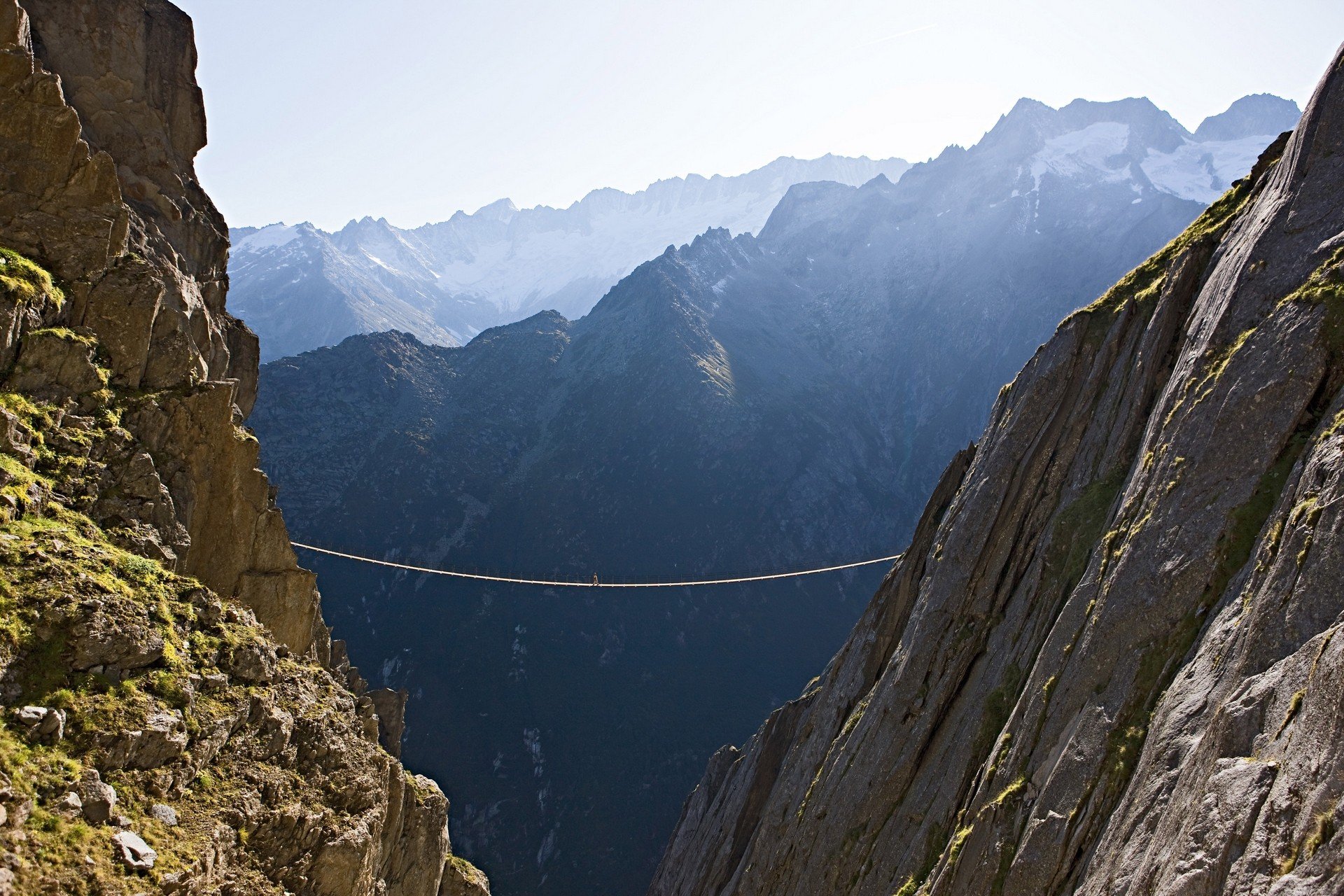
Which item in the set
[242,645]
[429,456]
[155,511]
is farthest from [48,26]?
[429,456]

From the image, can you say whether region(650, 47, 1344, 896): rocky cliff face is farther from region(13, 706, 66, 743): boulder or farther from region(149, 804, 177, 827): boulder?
region(13, 706, 66, 743): boulder

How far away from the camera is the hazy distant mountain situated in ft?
320

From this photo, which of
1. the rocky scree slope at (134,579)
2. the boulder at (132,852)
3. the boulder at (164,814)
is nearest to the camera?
the boulder at (132,852)

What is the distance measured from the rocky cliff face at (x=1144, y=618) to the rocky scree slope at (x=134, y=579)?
14145 millimetres

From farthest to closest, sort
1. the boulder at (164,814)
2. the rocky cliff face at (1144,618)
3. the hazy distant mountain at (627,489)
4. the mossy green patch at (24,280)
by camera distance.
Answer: the hazy distant mountain at (627,489) < the mossy green patch at (24,280) < the boulder at (164,814) < the rocky cliff face at (1144,618)

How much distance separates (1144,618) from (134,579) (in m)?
19.5

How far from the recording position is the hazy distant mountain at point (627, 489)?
9769 cm

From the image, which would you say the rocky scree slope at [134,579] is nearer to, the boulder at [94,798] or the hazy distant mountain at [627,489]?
the boulder at [94,798]

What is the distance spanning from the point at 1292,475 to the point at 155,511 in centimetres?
2245

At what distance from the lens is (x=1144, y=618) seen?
15.8 meters

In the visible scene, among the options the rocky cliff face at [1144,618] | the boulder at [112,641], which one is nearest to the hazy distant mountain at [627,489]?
the rocky cliff face at [1144,618]

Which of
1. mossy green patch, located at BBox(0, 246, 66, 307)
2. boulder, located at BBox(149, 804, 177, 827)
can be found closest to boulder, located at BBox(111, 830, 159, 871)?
boulder, located at BBox(149, 804, 177, 827)

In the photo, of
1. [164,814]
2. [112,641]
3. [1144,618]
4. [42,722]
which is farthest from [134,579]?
[1144,618]

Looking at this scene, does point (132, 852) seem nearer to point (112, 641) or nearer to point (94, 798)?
point (94, 798)
